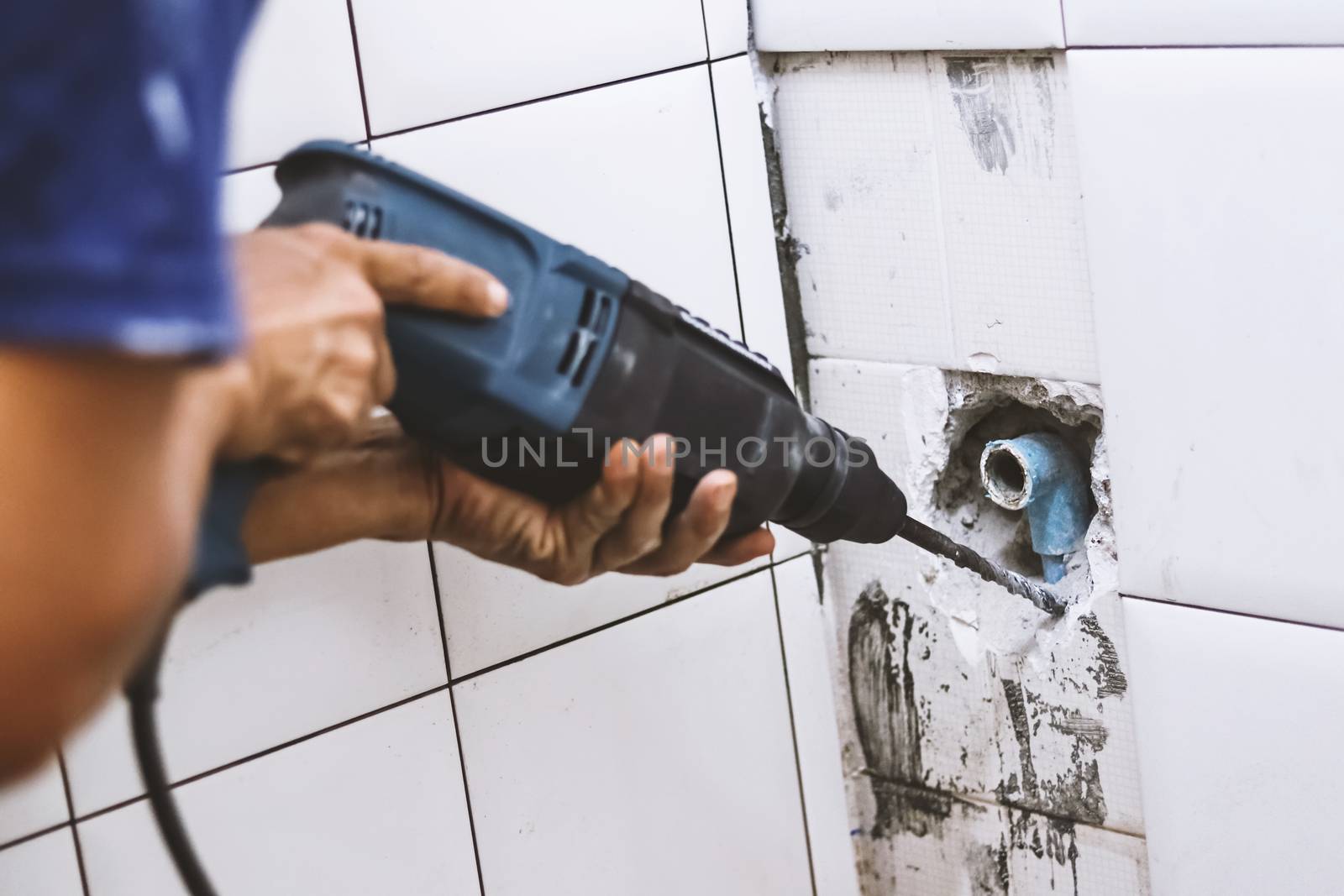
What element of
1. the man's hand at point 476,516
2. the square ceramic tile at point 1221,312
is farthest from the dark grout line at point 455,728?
the square ceramic tile at point 1221,312

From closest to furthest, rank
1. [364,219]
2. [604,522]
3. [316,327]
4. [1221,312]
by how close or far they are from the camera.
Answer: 1. [316,327]
2. [364,219]
3. [604,522]
4. [1221,312]

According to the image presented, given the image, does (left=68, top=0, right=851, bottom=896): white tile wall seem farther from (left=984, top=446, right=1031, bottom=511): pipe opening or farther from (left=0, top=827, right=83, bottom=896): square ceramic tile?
(left=984, top=446, right=1031, bottom=511): pipe opening

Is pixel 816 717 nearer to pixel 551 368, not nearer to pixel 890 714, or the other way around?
pixel 890 714

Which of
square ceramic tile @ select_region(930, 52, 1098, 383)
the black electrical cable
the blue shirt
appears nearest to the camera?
the blue shirt

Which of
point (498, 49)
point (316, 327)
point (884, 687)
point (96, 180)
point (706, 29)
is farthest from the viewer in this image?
point (884, 687)

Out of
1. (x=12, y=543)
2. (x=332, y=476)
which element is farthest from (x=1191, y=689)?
(x=12, y=543)

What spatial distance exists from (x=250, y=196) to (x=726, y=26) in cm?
41

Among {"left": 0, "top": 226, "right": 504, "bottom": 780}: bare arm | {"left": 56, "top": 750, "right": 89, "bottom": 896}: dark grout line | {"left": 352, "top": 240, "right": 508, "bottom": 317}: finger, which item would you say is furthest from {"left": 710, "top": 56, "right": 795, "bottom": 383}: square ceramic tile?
{"left": 0, "top": 226, "right": 504, "bottom": 780}: bare arm

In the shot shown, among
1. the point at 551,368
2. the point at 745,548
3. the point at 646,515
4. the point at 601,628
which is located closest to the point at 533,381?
the point at 551,368

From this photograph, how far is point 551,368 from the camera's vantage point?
2.12ft

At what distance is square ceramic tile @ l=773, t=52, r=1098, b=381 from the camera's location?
3.05 ft

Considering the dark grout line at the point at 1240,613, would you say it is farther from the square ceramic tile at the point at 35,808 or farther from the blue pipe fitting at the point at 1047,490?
the square ceramic tile at the point at 35,808

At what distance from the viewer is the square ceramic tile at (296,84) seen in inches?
33.4

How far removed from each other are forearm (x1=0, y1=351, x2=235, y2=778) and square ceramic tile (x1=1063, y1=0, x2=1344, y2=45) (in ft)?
2.14
